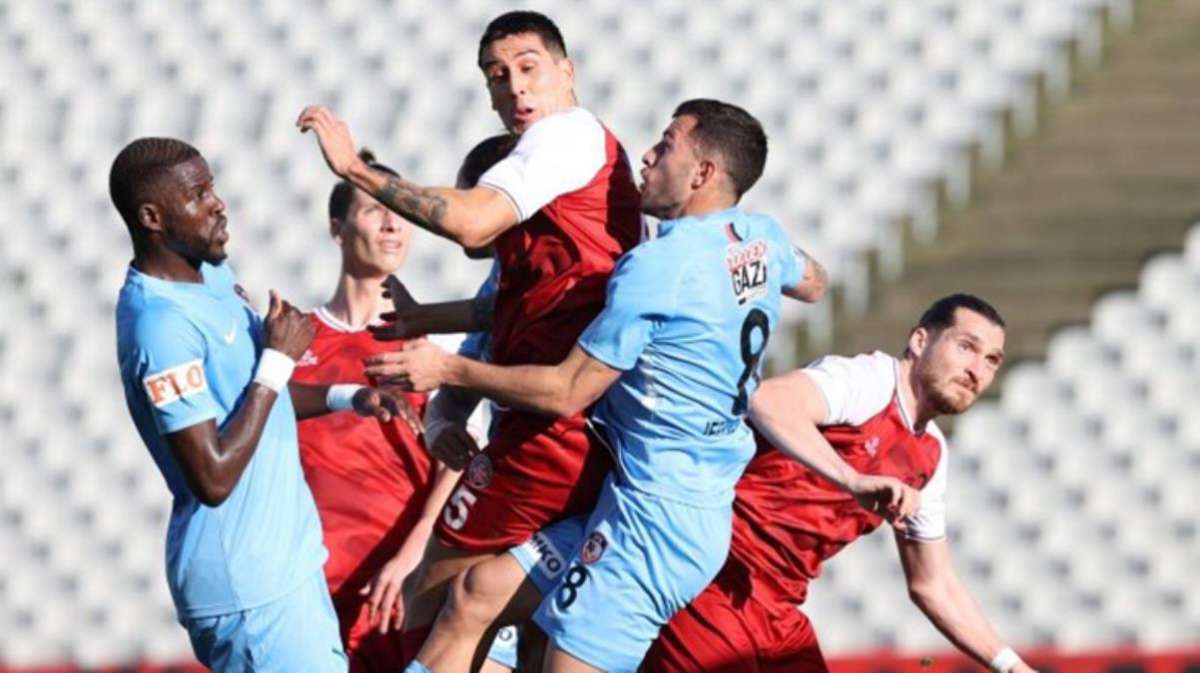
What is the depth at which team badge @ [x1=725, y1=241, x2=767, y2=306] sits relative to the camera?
4570mm

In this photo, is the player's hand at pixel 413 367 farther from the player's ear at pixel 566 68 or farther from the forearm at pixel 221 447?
the player's ear at pixel 566 68

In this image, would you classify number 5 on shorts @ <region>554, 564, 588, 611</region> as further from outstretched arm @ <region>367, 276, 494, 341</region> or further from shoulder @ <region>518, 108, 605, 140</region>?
shoulder @ <region>518, 108, 605, 140</region>

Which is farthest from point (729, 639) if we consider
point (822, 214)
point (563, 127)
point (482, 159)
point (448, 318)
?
point (822, 214)

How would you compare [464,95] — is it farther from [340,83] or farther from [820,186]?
[820,186]

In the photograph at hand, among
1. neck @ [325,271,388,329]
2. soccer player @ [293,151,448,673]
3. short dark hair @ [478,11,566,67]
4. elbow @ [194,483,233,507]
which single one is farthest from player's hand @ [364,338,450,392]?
neck @ [325,271,388,329]

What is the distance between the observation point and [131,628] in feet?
27.6

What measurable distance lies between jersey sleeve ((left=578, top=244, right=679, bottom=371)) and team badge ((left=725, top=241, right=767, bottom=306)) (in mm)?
173

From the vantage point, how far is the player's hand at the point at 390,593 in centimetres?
549

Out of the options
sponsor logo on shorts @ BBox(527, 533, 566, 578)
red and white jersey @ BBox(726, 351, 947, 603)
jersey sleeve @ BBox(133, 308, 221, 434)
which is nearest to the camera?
jersey sleeve @ BBox(133, 308, 221, 434)

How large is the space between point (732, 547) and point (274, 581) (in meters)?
1.32

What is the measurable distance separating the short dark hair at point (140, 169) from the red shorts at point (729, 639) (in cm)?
169

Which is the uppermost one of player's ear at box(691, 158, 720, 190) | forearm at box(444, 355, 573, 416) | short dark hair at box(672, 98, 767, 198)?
short dark hair at box(672, 98, 767, 198)

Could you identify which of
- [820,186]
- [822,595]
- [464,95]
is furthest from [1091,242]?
[464,95]

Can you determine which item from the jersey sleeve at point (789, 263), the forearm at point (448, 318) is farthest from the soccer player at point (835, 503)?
the forearm at point (448, 318)
